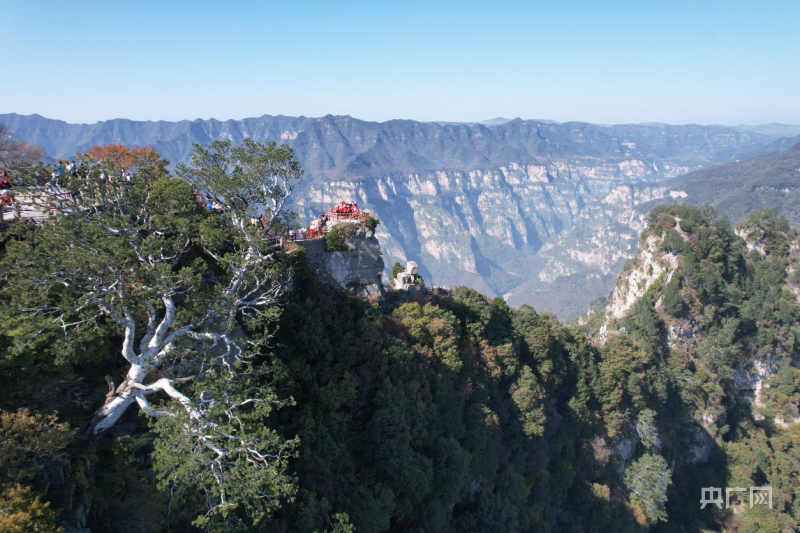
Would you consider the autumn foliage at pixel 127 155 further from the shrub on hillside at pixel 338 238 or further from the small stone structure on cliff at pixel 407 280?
the small stone structure on cliff at pixel 407 280

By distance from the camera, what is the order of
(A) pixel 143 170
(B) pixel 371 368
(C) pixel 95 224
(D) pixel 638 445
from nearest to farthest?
1. (C) pixel 95 224
2. (A) pixel 143 170
3. (B) pixel 371 368
4. (D) pixel 638 445

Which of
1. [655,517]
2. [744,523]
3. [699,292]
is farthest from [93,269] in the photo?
[699,292]

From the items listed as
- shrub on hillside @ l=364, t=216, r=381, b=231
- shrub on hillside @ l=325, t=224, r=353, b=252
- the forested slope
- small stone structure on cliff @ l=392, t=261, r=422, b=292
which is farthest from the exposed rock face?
small stone structure on cliff @ l=392, t=261, r=422, b=292

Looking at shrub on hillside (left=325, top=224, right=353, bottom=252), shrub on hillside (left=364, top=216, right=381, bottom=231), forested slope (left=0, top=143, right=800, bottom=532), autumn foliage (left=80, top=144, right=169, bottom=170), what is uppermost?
autumn foliage (left=80, top=144, right=169, bottom=170)

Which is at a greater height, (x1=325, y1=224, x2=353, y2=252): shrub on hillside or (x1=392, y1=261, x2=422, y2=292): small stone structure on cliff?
(x1=325, y1=224, x2=353, y2=252): shrub on hillside

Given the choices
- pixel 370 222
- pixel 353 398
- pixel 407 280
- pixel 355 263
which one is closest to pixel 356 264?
pixel 355 263

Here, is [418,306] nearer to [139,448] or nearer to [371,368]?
[371,368]

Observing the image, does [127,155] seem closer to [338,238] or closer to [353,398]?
[338,238]

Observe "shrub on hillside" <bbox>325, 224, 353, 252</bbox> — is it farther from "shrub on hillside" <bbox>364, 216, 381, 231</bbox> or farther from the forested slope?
the forested slope

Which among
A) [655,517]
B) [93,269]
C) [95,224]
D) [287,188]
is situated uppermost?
[287,188]
